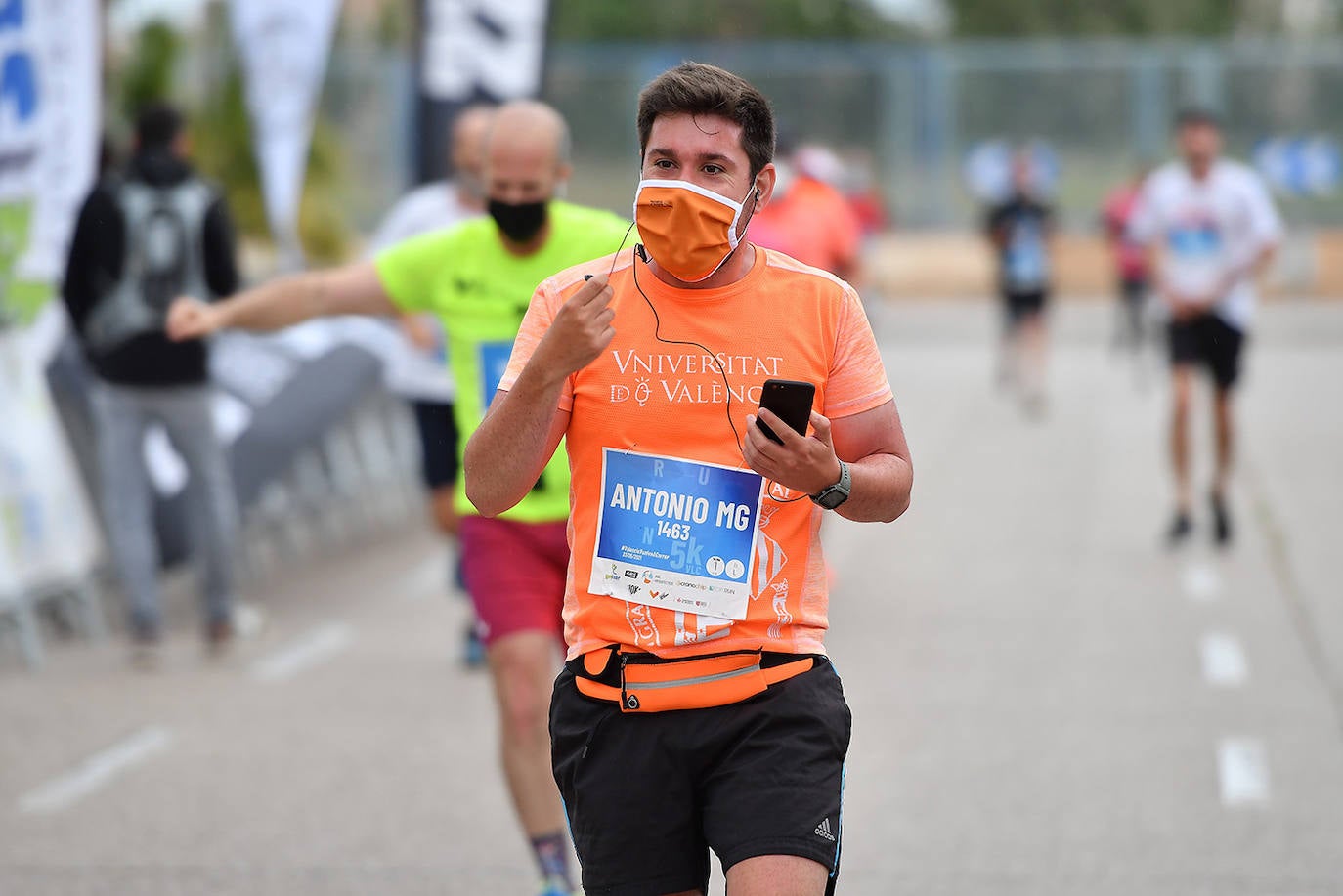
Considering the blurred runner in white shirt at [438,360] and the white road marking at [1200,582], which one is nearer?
the blurred runner in white shirt at [438,360]

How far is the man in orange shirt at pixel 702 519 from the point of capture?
3.24m

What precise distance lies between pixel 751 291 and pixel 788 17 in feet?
172

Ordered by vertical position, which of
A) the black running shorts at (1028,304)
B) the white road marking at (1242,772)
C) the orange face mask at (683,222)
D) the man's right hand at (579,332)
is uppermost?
the orange face mask at (683,222)

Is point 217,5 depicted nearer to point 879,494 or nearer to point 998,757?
point 998,757

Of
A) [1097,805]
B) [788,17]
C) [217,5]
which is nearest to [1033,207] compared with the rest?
[1097,805]

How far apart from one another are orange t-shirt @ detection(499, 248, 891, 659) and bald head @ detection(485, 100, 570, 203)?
165 centimetres

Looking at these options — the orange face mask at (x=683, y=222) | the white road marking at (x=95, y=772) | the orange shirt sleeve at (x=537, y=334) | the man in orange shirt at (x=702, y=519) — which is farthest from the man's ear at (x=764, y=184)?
the white road marking at (x=95, y=772)

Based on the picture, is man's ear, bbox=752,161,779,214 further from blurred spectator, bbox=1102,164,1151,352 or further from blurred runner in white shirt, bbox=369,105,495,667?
blurred spectator, bbox=1102,164,1151,352

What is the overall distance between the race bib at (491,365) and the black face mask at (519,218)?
325 mm

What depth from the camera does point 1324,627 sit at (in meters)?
8.71

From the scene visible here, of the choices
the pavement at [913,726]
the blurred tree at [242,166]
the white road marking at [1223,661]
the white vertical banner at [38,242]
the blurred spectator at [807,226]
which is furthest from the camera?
the blurred tree at [242,166]

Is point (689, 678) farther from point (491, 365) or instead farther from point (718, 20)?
point (718, 20)

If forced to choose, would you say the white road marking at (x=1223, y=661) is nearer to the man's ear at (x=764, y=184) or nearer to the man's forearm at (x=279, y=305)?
the man's forearm at (x=279, y=305)

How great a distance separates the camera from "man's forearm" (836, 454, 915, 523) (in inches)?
125
